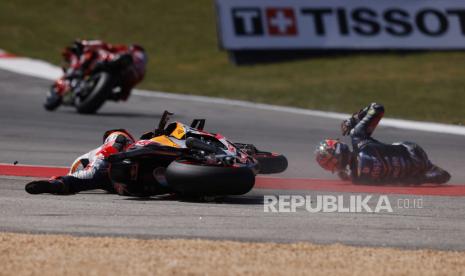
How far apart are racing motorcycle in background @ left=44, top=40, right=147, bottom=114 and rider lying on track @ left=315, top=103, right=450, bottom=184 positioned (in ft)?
25.5

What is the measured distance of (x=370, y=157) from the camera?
1035 cm

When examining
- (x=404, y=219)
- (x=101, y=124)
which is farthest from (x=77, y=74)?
(x=404, y=219)

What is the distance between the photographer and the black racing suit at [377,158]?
10.4 meters

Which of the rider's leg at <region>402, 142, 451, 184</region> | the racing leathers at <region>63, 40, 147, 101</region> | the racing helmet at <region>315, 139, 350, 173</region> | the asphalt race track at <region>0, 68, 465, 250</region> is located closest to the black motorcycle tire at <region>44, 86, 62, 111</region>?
the racing leathers at <region>63, 40, 147, 101</region>

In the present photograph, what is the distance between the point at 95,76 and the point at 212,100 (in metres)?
3.54

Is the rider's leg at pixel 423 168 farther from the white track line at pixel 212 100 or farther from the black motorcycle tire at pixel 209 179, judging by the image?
the white track line at pixel 212 100

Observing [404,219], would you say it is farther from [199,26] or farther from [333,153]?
[199,26]

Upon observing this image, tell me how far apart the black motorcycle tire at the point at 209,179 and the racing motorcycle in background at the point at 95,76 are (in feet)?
29.3

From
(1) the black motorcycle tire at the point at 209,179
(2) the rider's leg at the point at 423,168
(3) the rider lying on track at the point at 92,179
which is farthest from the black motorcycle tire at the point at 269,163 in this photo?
(2) the rider's leg at the point at 423,168

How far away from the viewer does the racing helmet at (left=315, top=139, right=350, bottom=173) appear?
10.4m

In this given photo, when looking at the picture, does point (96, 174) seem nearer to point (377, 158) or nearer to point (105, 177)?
point (105, 177)

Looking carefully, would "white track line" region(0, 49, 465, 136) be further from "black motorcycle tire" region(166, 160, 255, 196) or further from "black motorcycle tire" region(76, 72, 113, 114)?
"black motorcycle tire" region(166, 160, 255, 196)

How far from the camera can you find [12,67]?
23.7 m

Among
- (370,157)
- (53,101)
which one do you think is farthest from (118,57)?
(370,157)
